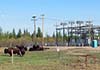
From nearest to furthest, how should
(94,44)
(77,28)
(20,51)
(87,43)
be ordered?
1. (20,51)
2. (94,44)
3. (87,43)
4. (77,28)

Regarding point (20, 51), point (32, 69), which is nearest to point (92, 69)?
point (32, 69)

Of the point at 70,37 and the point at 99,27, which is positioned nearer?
the point at 99,27

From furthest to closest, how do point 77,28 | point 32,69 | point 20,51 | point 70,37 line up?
point 70,37
point 77,28
point 20,51
point 32,69

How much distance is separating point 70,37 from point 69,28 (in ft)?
27.8

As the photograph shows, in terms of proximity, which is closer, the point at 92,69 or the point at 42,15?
the point at 92,69

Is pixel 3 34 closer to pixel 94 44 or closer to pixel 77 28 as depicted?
pixel 77 28

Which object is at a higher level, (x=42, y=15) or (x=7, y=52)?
(x=42, y=15)

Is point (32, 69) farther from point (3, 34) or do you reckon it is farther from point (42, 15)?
point (3, 34)

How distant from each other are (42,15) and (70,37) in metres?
26.5

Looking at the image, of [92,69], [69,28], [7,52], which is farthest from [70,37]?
[92,69]

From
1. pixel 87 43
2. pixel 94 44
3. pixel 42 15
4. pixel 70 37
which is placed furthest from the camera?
pixel 70 37

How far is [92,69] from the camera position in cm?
2198

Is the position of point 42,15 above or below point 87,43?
above

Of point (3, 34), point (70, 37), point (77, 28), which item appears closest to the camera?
point (77, 28)
